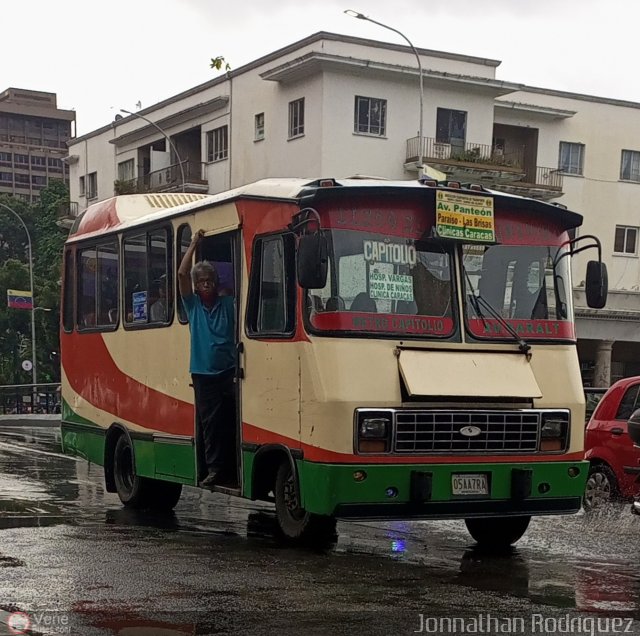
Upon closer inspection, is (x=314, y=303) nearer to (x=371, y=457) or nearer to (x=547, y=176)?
(x=371, y=457)

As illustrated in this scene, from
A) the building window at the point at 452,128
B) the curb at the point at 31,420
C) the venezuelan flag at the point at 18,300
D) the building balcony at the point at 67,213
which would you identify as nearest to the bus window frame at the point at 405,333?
the curb at the point at 31,420

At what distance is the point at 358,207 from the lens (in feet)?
31.0

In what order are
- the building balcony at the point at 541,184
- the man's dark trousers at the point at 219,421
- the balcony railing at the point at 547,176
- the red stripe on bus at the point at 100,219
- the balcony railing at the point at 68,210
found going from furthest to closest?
the balcony railing at the point at 68,210 → the balcony railing at the point at 547,176 → the building balcony at the point at 541,184 → the red stripe on bus at the point at 100,219 → the man's dark trousers at the point at 219,421

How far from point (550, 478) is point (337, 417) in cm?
195

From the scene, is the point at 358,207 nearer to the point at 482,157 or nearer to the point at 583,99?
the point at 482,157

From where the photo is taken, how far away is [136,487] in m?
12.4

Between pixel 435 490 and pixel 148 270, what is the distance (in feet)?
13.8

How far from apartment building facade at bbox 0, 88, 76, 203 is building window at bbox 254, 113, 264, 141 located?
314ft

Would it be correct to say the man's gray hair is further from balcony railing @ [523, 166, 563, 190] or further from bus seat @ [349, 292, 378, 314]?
balcony railing @ [523, 166, 563, 190]

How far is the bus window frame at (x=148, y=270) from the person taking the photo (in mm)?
11516

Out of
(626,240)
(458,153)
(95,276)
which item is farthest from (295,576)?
(626,240)

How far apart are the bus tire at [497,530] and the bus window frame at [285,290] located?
2.44m

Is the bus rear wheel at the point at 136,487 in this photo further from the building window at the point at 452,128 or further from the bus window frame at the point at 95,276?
the building window at the point at 452,128

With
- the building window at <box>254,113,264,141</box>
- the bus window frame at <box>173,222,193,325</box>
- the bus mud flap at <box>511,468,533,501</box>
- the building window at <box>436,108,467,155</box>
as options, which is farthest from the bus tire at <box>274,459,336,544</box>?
the building window at <box>254,113,264,141</box>
